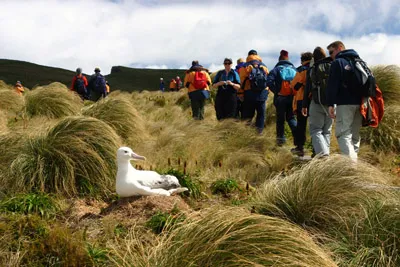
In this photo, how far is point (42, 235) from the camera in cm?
359

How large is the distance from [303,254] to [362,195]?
5.07 ft

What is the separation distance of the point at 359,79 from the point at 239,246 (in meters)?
3.49

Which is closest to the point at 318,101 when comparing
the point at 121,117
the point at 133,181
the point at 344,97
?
the point at 344,97

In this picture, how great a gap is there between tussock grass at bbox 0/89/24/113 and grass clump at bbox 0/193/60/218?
6972 millimetres

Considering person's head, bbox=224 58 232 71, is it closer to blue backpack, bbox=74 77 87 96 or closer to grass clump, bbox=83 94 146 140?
grass clump, bbox=83 94 146 140

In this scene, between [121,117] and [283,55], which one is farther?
[121,117]

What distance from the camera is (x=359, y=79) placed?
17.7 feet

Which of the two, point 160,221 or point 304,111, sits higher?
point 304,111

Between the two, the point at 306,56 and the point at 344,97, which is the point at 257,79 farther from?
the point at 344,97

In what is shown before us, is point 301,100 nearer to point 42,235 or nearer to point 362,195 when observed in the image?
point 362,195

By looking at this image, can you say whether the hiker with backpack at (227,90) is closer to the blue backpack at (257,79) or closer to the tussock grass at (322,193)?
the blue backpack at (257,79)

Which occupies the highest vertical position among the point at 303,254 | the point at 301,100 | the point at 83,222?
the point at 301,100

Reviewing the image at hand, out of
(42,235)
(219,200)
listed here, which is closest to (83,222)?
(42,235)

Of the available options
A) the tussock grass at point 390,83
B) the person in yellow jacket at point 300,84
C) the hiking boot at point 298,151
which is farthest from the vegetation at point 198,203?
the tussock grass at point 390,83
